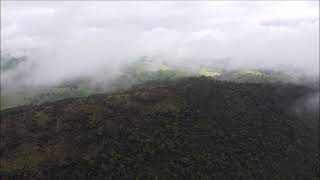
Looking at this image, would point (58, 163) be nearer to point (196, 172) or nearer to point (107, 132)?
point (107, 132)

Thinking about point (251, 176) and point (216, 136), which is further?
point (216, 136)

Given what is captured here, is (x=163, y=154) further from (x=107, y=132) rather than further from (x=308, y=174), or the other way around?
(x=308, y=174)

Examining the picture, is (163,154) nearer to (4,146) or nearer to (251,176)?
(251,176)

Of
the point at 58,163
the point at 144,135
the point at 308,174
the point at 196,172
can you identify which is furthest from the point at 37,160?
the point at 308,174

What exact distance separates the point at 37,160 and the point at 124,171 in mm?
31899

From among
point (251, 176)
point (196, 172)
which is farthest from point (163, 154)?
point (251, 176)

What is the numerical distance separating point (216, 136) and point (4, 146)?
260ft

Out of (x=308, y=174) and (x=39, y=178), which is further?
(x=308, y=174)

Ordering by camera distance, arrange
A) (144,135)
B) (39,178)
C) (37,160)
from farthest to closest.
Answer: (144,135) < (37,160) < (39,178)

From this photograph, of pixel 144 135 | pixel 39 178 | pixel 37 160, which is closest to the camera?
pixel 39 178

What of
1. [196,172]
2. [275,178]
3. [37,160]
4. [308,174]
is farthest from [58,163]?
[308,174]

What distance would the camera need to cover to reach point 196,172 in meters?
172

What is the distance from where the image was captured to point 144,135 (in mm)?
192875

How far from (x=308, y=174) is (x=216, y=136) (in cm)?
3571
